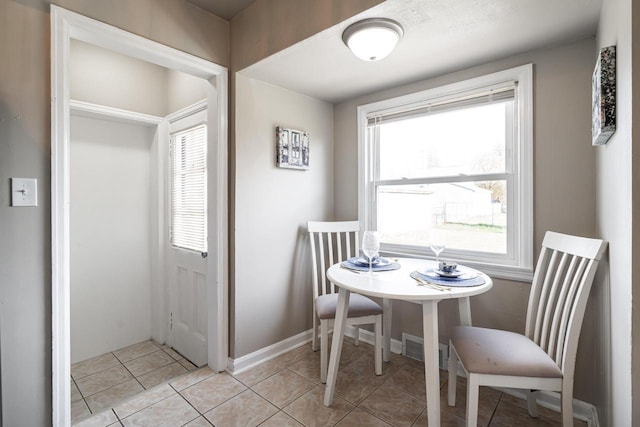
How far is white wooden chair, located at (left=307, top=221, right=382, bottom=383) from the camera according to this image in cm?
204

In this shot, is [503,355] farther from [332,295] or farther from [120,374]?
[120,374]

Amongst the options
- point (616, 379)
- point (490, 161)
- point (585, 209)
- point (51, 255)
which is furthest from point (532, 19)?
point (51, 255)

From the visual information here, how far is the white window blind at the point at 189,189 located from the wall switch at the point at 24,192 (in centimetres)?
111

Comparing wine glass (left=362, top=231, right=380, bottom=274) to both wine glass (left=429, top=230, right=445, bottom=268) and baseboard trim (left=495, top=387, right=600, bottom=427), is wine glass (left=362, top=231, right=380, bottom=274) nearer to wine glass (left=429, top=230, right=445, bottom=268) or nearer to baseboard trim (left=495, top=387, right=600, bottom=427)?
wine glass (left=429, top=230, right=445, bottom=268)

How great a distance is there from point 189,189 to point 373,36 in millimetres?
1881

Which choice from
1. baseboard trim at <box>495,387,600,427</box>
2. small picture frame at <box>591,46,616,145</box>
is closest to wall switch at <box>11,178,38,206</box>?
small picture frame at <box>591,46,616,145</box>

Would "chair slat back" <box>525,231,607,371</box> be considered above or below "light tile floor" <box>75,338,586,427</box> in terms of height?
above

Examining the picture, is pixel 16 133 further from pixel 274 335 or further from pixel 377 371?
pixel 377 371

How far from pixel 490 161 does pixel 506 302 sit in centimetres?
94

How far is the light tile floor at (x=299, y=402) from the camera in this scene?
65.9 inches

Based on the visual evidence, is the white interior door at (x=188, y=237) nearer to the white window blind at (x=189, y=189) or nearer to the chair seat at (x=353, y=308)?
the white window blind at (x=189, y=189)

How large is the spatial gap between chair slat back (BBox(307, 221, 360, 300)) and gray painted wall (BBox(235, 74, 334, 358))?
0.42 feet

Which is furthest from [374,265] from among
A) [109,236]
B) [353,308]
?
[109,236]

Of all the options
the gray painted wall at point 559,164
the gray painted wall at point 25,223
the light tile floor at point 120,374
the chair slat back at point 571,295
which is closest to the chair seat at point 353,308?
the gray painted wall at point 559,164
